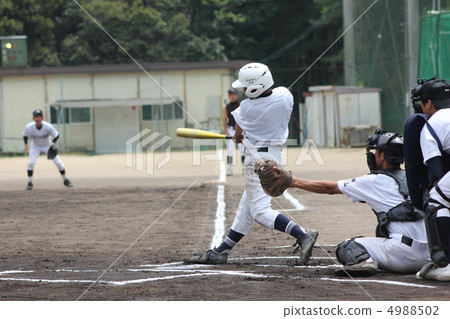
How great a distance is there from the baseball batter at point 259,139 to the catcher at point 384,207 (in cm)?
81

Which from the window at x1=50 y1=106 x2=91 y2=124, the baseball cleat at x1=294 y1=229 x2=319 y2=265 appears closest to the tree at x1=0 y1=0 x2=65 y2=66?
the window at x1=50 y1=106 x2=91 y2=124

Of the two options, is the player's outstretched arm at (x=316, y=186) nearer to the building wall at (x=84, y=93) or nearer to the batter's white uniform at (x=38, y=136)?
the batter's white uniform at (x=38, y=136)

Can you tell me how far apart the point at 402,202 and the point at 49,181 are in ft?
47.5

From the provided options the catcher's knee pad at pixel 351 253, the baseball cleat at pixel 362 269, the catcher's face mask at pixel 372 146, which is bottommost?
the baseball cleat at pixel 362 269

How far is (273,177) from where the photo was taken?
22.0 ft

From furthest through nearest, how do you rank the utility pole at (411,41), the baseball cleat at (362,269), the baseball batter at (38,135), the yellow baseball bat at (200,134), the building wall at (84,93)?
the building wall at (84,93)
the utility pole at (411,41)
the baseball batter at (38,135)
the yellow baseball bat at (200,134)
the baseball cleat at (362,269)

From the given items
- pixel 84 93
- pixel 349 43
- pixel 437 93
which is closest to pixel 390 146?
pixel 437 93

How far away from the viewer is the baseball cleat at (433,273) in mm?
6137

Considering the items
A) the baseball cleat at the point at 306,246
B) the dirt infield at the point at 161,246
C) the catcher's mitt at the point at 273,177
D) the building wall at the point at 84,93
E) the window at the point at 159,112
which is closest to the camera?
the dirt infield at the point at 161,246

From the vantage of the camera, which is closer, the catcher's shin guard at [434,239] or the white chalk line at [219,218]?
the catcher's shin guard at [434,239]

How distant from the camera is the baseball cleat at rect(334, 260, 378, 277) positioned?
652 centimetres

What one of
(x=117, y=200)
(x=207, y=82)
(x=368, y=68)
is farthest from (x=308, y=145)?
(x=117, y=200)

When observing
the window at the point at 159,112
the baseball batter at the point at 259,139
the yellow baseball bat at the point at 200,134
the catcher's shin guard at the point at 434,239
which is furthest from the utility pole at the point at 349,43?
the catcher's shin guard at the point at 434,239

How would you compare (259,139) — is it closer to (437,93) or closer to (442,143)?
(437,93)
